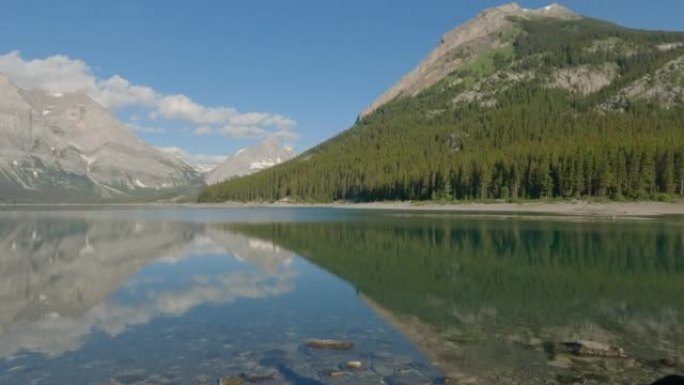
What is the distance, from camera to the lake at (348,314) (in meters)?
18.2

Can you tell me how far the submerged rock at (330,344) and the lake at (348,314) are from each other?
0.32 m

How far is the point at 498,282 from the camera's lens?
118ft

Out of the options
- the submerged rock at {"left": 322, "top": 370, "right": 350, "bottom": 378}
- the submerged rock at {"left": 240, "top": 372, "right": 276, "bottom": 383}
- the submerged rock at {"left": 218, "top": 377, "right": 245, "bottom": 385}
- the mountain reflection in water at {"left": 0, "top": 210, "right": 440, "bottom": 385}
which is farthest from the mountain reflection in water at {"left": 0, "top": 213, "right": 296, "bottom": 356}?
the submerged rock at {"left": 322, "top": 370, "right": 350, "bottom": 378}

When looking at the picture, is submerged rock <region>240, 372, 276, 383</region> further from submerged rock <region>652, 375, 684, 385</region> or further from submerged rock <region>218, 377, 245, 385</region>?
submerged rock <region>652, 375, 684, 385</region>

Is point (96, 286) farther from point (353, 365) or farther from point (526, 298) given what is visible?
point (526, 298)

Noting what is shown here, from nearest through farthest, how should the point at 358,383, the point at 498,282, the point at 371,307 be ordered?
the point at 358,383 → the point at 371,307 → the point at 498,282

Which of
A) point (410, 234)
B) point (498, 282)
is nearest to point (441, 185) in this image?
point (410, 234)

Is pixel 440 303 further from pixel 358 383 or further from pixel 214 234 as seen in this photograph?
pixel 214 234

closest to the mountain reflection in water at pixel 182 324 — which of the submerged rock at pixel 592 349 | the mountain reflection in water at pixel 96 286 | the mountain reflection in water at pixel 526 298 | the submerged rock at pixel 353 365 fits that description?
the mountain reflection in water at pixel 96 286

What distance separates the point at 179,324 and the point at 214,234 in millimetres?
56815

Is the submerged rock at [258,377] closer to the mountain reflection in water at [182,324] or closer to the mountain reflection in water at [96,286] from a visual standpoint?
the mountain reflection in water at [182,324]

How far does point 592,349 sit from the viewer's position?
64.3ft

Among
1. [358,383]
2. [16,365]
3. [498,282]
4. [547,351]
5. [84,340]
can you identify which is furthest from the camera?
[498,282]

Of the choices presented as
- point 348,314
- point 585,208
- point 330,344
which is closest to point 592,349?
point 330,344
